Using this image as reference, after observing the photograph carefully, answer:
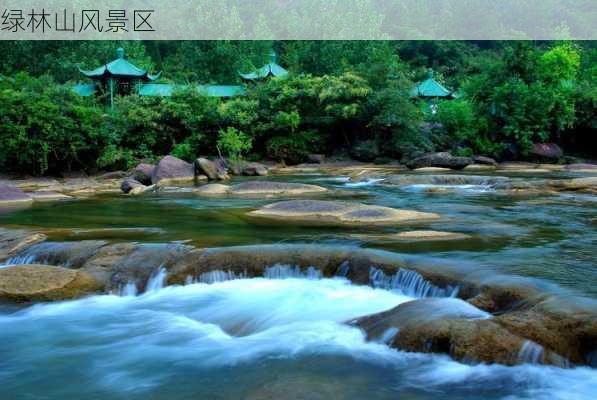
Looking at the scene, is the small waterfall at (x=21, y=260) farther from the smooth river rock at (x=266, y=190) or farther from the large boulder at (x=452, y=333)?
the smooth river rock at (x=266, y=190)

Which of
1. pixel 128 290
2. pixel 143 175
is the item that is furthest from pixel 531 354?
pixel 143 175

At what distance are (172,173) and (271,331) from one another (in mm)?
13908

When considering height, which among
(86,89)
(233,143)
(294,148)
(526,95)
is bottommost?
(294,148)

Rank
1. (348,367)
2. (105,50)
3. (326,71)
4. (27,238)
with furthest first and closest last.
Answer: (105,50) < (326,71) < (27,238) < (348,367)

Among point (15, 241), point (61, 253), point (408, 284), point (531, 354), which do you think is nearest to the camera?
point (531, 354)

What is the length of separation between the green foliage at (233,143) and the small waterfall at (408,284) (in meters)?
18.3

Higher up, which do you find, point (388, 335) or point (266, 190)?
point (266, 190)

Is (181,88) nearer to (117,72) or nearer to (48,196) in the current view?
(117,72)

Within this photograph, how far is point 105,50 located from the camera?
38094mm

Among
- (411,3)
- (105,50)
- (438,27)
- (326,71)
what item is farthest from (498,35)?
(105,50)

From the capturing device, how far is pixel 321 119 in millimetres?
26797

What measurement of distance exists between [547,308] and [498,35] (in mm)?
47961

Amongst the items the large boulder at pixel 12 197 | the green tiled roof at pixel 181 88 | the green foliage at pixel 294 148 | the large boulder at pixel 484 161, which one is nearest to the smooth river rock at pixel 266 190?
the large boulder at pixel 12 197

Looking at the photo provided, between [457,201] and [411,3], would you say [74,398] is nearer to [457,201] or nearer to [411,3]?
[457,201]
